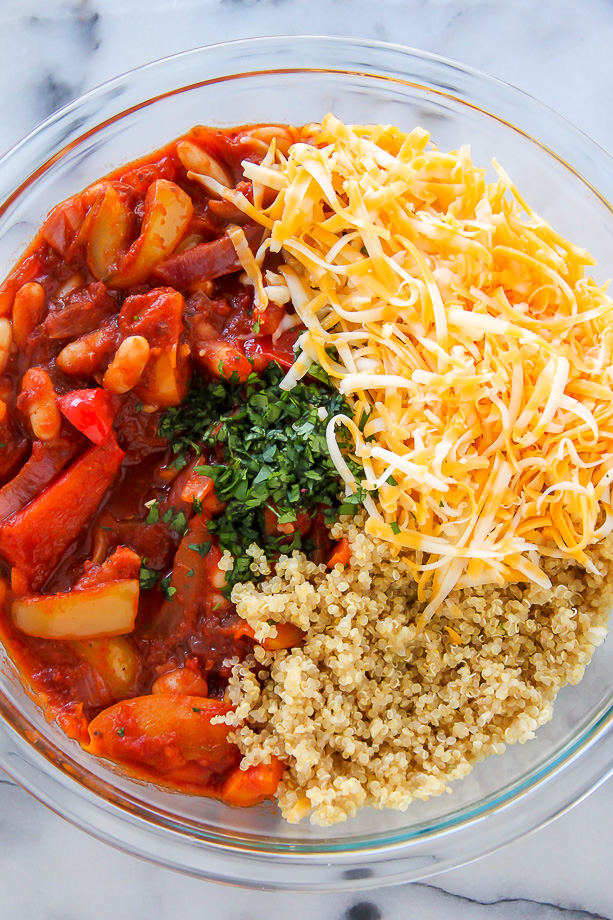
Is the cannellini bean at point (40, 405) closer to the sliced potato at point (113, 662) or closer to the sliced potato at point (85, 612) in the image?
the sliced potato at point (85, 612)

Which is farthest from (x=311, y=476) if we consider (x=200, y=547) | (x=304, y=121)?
(x=304, y=121)

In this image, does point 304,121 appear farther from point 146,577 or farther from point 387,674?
point 387,674

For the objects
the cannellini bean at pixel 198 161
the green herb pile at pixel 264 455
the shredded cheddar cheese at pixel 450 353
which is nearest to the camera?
the shredded cheddar cheese at pixel 450 353

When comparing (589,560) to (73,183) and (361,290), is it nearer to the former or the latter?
(361,290)

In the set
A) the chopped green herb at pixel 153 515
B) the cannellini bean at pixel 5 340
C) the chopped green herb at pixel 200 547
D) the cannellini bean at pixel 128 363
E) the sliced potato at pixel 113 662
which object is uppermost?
the cannellini bean at pixel 5 340

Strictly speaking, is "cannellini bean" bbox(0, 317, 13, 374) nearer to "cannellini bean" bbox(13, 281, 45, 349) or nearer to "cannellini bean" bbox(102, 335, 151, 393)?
"cannellini bean" bbox(13, 281, 45, 349)

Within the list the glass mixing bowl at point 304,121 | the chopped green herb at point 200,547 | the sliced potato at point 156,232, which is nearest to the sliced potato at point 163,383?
the sliced potato at point 156,232

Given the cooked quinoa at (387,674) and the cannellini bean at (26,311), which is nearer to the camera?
the cooked quinoa at (387,674)

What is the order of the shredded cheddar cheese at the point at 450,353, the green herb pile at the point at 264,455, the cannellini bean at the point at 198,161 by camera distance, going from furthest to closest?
the cannellini bean at the point at 198,161 → the green herb pile at the point at 264,455 → the shredded cheddar cheese at the point at 450,353
